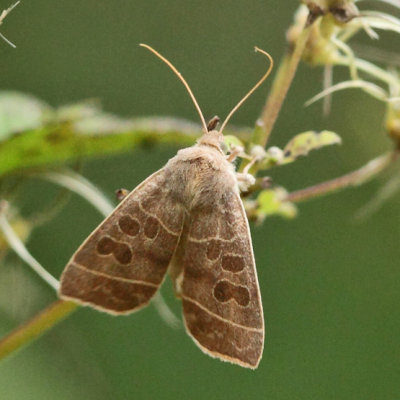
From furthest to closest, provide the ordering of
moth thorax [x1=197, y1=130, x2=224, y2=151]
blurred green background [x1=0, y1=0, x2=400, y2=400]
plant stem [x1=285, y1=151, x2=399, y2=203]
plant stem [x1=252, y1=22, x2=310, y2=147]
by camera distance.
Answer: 1. blurred green background [x1=0, y1=0, x2=400, y2=400]
2. moth thorax [x1=197, y1=130, x2=224, y2=151]
3. plant stem [x1=285, y1=151, x2=399, y2=203]
4. plant stem [x1=252, y1=22, x2=310, y2=147]

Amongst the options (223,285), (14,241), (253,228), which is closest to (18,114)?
(14,241)

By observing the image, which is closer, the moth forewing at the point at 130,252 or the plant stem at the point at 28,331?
the plant stem at the point at 28,331

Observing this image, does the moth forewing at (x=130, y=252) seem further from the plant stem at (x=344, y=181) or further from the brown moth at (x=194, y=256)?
the plant stem at (x=344, y=181)

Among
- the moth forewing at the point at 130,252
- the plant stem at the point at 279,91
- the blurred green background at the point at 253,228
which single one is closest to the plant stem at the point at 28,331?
the moth forewing at the point at 130,252

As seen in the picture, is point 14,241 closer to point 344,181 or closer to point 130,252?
point 130,252

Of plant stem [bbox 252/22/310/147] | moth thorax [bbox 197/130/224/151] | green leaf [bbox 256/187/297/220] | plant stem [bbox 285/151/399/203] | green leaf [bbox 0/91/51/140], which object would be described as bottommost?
green leaf [bbox 256/187/297/220]

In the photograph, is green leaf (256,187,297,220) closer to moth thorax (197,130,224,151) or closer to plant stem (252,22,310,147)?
plant stem (252,22,310,147)

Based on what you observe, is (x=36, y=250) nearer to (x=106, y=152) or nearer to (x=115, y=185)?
(x=115, y=185)

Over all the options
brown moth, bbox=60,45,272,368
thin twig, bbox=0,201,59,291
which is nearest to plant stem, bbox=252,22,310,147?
brown moth, bbox=60,45,272,368
